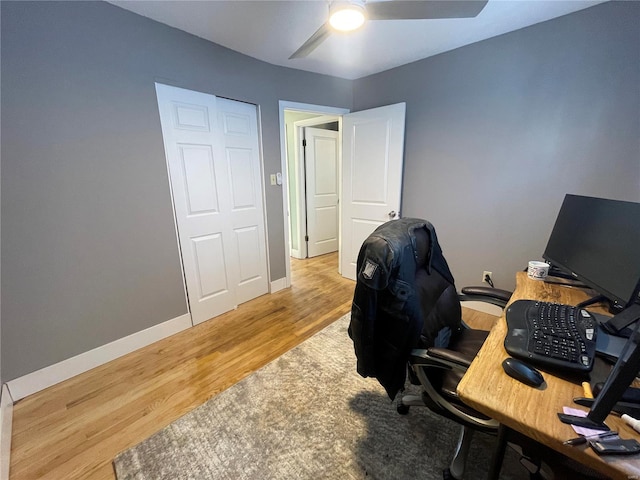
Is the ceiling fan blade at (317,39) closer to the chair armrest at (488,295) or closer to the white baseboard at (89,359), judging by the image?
the chair armrest at (488,295)

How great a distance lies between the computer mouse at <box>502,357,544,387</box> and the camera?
730mm

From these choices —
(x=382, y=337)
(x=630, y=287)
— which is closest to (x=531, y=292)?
(x=630, y=287)

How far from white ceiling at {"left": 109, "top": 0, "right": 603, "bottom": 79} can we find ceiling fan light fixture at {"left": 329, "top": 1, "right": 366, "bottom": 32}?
329 millimetres

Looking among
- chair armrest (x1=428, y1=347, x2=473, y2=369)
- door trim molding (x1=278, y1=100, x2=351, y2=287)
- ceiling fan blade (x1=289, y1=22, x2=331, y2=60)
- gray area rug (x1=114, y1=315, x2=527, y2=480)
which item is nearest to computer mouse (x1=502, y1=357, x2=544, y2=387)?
chair armrest (x1=428, y1=347, x2=473, y2=369)

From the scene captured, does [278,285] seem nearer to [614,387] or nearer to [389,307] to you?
[389,307]

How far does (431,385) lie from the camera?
105cm

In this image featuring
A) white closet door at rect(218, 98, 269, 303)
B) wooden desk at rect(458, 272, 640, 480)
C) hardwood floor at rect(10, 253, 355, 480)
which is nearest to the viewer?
wooden desk at rect(458, 272, 640, 480)

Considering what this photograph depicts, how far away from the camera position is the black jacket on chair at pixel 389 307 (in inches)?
38.4

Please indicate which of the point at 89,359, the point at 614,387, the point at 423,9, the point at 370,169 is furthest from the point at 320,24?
the point at 89,359

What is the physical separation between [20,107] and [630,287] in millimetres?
2950

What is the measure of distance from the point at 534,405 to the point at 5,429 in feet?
7.83

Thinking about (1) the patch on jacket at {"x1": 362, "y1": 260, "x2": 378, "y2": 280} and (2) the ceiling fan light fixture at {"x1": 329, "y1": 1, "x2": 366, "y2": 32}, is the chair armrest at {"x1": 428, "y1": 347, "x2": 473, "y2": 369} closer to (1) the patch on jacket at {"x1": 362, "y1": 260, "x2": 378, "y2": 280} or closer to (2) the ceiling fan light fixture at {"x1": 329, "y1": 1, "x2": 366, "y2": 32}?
(1) the patch on jacket at {"x1": 362, "y1": 260, "x2": 378, "y2": 280}

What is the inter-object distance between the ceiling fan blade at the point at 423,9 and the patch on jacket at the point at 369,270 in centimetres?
130

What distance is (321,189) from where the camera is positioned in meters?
4.16
